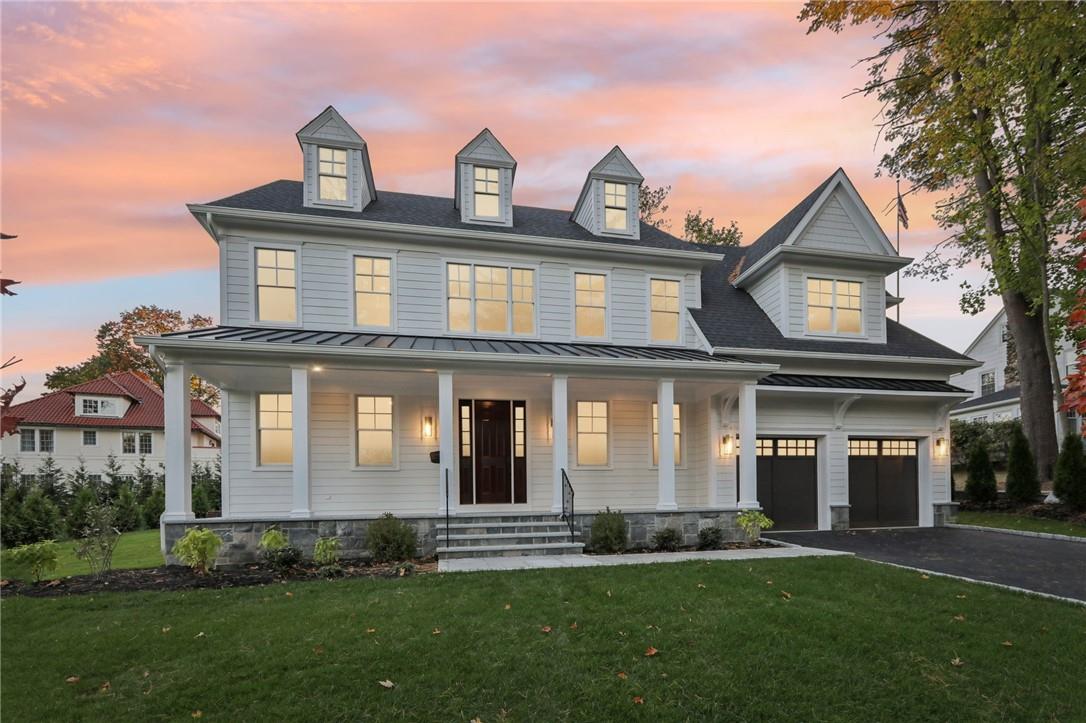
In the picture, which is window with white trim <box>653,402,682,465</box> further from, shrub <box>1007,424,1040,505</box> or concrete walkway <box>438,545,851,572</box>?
shrub <box>1007,424,1040,505</box>

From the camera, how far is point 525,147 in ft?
49.0

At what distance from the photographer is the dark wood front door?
12250mm

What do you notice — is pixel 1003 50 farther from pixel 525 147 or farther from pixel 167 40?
pixel 167 40

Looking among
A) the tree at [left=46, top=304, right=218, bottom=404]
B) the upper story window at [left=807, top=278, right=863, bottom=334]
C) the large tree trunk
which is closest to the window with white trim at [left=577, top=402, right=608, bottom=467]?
the upper story window at [left=807, top=278, right=863, bottom=334]

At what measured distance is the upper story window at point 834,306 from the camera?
47.3 ft

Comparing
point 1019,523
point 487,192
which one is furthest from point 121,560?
point 1019,523

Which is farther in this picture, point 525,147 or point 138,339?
point 525,147

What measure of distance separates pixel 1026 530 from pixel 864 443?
3.50 metres

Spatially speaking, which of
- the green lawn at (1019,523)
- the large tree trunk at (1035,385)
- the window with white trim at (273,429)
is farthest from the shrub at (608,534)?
the large tree trunk at (1035,385)

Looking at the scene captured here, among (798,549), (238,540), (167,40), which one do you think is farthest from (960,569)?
(167,40)

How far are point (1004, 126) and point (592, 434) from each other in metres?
13.6

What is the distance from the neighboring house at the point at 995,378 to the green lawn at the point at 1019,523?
14.8m

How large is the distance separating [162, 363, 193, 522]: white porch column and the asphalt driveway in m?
11.0

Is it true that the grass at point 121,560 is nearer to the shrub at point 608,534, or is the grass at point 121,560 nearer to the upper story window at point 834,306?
the shrub at point 608,534
